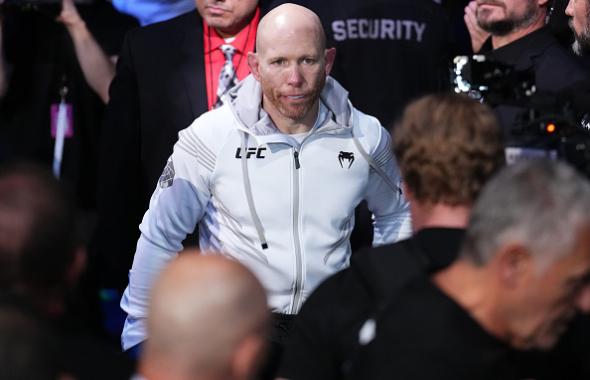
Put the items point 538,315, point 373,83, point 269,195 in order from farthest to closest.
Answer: point 373,83 → point 269,195 → point 538,315

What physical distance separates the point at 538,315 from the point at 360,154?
1685mm

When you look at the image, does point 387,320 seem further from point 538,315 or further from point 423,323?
point 538,315

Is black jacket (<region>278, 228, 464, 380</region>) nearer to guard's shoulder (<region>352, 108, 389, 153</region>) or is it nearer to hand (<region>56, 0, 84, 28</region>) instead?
guard's shoulder (<region>352, 108, 389, 153</region>)

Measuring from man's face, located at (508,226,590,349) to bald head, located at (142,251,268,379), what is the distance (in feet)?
1.64

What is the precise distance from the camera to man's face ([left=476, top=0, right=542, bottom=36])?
505 centimetres

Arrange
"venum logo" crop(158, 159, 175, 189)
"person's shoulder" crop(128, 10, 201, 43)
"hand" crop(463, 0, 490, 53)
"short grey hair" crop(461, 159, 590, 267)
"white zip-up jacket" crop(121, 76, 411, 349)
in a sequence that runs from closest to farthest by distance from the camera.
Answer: "short grey hair" crop(461, 159, 590, 267)
"white zip-up jacket" crop(121, 76, 411, 349)
"venum logo" crop(158, 159, 175, 189)
"person's shoulder" crop(128, 10, 201, 43)
"hand" crop(463, 0, 490, 53)

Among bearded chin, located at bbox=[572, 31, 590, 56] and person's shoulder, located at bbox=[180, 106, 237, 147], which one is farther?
bearded chin, located at bbox=[572, 31, 590, 56]

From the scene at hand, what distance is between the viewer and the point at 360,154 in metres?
4.05

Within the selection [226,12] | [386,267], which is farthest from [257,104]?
[386,267]

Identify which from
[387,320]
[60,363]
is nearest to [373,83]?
[387,320]

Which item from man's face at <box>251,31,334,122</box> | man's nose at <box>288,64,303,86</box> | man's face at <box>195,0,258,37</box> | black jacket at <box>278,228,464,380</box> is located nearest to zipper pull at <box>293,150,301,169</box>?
man's face at <box>251,31,334,122</box>

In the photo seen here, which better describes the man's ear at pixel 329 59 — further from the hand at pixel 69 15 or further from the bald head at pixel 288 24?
the hand at pixel 69 15

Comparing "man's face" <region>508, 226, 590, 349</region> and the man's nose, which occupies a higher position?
the man's nose

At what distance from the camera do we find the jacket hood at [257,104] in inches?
157
